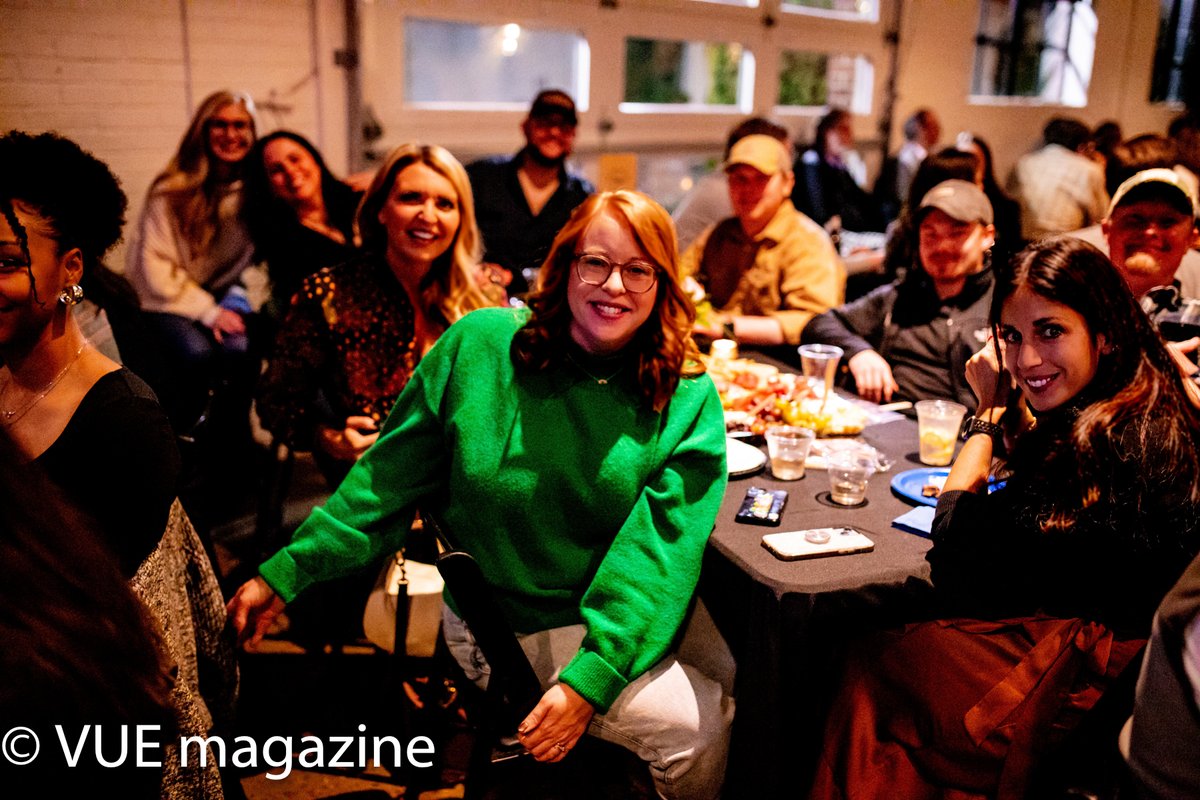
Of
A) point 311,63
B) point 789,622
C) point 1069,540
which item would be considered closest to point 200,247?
point 311,63

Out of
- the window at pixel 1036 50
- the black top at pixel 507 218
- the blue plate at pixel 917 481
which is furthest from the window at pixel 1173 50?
the blue plate at pixel 917 481

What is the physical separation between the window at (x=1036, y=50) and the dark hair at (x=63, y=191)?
8006 mm

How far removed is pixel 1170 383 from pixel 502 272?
2.31 metres

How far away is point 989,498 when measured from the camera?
166cm

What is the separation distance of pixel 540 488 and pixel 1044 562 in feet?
2.86

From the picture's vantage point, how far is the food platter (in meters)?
2.42

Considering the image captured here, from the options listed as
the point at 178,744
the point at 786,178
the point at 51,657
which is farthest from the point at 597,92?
the point at 51,657

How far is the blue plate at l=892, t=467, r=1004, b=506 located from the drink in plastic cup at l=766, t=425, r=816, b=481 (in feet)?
0.68

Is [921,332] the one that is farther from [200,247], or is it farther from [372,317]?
[200,247]

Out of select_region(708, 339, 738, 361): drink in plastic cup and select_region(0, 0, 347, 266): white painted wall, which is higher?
select_region(0, 0, 347, 266): white painted wall

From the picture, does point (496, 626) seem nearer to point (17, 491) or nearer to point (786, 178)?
point (17, 491)

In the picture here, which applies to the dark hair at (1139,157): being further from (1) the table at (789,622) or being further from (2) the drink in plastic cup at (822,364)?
(1) the table at (789,622)

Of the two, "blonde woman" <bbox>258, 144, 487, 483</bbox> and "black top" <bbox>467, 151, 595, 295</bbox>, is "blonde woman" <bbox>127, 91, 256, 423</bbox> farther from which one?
"blonde woman" <bbox>258, 144, 487, 483</bbox>

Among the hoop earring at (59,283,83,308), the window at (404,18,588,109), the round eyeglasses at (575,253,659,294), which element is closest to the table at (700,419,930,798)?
the round eyeglasses at (575,253,659,294)
